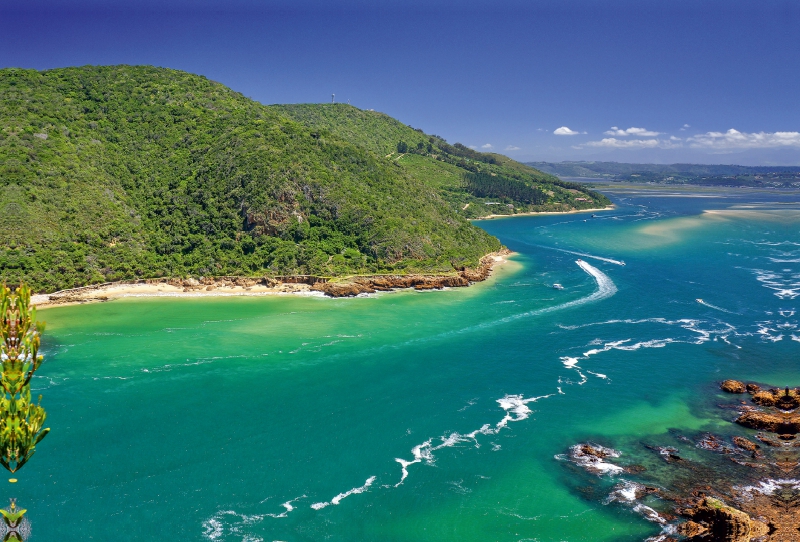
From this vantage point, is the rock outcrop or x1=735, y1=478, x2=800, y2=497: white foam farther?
x1=735, y1=478, x2=800, y2=497: white foam

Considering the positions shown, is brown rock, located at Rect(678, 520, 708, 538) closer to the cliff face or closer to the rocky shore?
the rocky shore

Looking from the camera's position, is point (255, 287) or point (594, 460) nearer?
point (594, 460)

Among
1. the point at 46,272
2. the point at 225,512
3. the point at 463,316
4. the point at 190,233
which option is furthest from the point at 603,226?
the point at 225,512

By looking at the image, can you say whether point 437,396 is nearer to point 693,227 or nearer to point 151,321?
point 151,321

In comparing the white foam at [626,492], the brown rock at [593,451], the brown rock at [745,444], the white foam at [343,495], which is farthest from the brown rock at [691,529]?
the white foam at [343,495]

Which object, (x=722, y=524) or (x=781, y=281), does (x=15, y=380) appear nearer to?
(x=722, y=524)

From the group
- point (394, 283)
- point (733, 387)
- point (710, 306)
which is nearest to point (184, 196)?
point (394, 283)

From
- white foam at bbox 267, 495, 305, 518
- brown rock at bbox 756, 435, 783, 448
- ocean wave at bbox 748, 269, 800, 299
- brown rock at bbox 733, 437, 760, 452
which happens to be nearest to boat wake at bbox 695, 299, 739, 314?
ocean wave at bbox 748, 269, 800, 299
